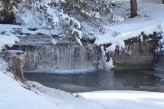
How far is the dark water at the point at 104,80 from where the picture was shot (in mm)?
13245

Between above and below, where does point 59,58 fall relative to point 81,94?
above

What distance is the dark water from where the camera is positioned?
13.2m

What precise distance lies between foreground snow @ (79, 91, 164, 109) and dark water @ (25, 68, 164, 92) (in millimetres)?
3191

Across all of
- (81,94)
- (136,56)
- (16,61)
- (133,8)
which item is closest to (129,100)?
(81,94)

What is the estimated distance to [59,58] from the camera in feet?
52.1

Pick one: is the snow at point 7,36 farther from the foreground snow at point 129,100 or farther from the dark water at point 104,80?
the foreground snow at point 129,100

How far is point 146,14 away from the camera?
20.6 metres

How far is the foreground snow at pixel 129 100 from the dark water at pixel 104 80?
3.19 m

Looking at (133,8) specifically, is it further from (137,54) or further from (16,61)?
(16,61)

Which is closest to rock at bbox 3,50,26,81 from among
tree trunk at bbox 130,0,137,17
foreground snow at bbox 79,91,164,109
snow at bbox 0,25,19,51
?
foreground snow at bbox 79,91,164,109

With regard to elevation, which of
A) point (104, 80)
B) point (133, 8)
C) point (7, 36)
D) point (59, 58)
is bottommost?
point (104, 80)

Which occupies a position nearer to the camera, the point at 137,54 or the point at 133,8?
the point at 137,54

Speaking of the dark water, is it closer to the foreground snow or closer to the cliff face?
the cliff face

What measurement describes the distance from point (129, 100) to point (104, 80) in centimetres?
577
